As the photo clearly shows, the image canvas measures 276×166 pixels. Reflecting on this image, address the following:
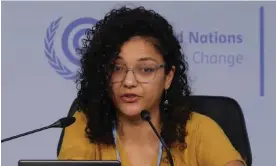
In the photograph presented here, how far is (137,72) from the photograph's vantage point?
1.25 metres

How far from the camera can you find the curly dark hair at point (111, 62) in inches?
51.4

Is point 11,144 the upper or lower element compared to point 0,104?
lower

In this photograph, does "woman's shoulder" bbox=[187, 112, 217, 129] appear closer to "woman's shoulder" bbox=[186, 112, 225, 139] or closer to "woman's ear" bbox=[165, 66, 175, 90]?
"woman's shoulder" bbox=[186, 112, 225, 139]

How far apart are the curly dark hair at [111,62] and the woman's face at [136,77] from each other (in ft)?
0.08

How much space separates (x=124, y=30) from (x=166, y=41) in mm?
117

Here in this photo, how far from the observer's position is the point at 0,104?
6.10ft

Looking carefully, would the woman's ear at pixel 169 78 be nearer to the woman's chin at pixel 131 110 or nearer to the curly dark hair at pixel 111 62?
the curly dark hair at pixel 111 62

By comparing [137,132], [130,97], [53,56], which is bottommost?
[137,132]

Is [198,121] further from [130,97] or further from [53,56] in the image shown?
[53,56]

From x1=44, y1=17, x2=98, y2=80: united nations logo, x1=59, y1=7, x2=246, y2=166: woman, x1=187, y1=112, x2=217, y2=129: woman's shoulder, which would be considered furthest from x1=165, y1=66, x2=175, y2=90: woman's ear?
x1=44, y1=17, x2=98, y2=80: united nations logo

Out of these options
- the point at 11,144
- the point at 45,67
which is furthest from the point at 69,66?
the point at 11,144

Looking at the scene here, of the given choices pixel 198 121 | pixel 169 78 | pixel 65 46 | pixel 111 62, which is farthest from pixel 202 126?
pixel 65 46

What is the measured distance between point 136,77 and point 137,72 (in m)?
0.01

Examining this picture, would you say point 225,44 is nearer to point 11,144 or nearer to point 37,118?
point 37,118
